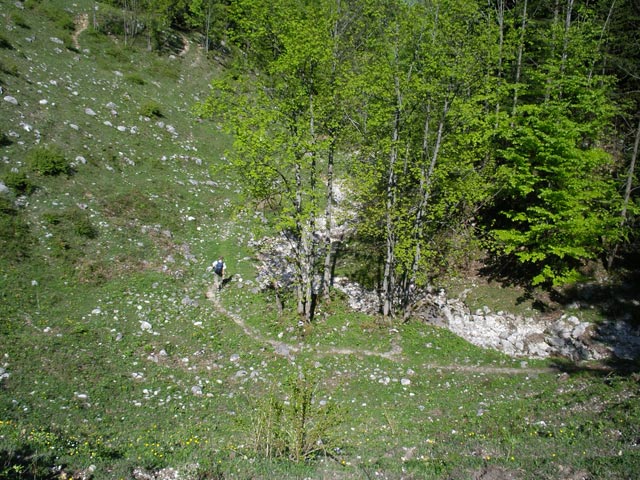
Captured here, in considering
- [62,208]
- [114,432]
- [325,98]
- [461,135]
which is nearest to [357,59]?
[325,98]

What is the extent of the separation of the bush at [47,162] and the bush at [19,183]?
1114 mm

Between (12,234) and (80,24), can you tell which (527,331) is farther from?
(80,24)

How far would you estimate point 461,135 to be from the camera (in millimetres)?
19031

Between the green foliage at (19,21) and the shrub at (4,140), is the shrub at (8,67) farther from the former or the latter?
the green foliage at (19,21)

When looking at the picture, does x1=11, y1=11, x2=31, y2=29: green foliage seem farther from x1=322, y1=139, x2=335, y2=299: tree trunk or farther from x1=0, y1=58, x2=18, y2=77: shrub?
x1=322, y1=139, x2=335, y2=299: tree trunk

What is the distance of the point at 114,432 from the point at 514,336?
56.2ft

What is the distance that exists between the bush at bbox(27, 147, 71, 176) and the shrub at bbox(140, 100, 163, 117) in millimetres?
10103

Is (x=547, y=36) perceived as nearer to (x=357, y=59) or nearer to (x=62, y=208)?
(x=357, y=59)

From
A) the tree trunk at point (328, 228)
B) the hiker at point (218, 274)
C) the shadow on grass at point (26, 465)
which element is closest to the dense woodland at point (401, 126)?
the tree trunk at point (328, 228)

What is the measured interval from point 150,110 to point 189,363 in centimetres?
2300

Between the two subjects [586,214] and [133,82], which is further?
[133,82]

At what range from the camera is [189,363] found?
632 inches

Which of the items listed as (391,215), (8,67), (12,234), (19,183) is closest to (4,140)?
(19,183)

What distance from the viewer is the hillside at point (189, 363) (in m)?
10.4
